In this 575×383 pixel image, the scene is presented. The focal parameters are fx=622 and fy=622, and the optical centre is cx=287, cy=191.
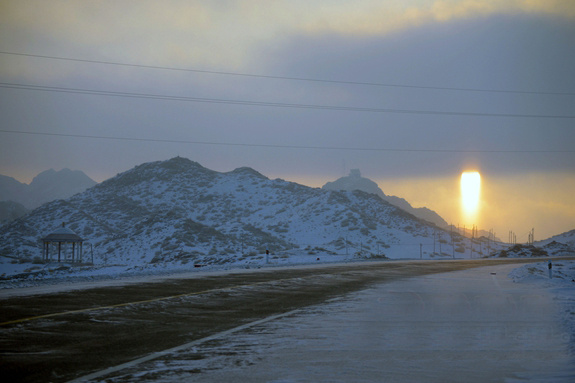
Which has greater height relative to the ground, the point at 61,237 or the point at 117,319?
the point at 61,237

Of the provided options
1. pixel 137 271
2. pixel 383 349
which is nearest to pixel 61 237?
pixel 137 271

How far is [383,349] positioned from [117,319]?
222 inches

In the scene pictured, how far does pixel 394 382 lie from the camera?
6836 millimetres

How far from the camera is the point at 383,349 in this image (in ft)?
30.2

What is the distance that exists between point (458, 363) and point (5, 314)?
8949 millimetres

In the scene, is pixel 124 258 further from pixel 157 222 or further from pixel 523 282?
pixel 523 282

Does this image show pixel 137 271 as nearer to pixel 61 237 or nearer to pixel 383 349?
pixel 383 349

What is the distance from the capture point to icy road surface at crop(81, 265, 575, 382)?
7.28 metres

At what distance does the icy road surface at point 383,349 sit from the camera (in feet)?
23.9

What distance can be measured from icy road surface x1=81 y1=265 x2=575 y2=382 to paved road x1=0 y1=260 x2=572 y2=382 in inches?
28.3

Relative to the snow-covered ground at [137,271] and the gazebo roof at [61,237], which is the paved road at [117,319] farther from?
the gazebo roof at [61,237]

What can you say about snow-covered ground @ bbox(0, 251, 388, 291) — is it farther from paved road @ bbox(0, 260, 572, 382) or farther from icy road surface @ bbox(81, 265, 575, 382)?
icy road surface @ bbox(81, 265, 575, 382)

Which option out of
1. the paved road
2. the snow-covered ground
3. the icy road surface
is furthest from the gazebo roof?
the icy road surface

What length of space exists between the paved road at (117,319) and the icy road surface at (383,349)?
2.35 feet
